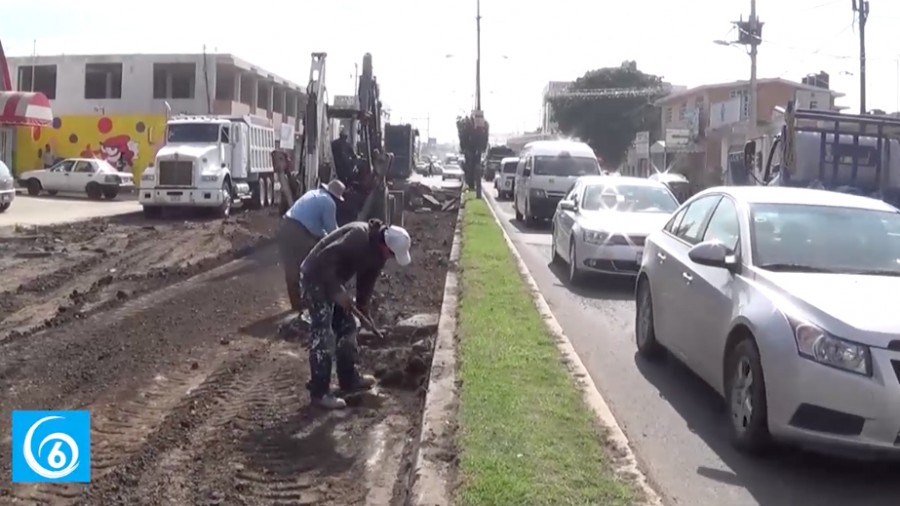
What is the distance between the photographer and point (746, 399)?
6.61 meters

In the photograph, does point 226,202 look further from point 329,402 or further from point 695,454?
point 695,454

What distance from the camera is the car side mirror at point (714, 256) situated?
7.22 m

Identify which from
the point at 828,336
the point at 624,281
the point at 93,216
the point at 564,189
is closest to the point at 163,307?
the point at 624,281

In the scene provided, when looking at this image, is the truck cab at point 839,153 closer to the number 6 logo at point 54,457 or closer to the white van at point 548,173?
the white van at point 548,173

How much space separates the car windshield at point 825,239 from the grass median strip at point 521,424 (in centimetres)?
167

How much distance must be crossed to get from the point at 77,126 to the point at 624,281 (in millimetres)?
39533

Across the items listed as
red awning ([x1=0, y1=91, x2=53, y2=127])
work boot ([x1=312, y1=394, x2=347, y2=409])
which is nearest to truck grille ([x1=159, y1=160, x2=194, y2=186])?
red awning ([x1=0, y1=91, x2=53, y2=127])

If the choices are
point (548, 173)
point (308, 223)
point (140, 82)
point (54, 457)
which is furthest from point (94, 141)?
point (54, 457)

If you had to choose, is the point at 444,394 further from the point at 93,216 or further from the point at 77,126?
the point at 77,126

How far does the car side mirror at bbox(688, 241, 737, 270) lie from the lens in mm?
7223

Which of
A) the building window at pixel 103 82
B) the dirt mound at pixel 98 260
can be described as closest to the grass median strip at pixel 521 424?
the dirt mound at pixel 98 260

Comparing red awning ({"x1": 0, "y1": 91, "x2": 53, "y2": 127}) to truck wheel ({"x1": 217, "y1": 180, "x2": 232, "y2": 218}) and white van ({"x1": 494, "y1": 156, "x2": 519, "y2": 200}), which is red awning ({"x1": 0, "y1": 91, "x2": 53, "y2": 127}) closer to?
truck wheel ({"x1": 217, "y1": 180, "x2": 232, "y2": 218})

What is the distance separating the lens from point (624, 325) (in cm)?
1154

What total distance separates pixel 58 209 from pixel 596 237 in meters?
22.5
